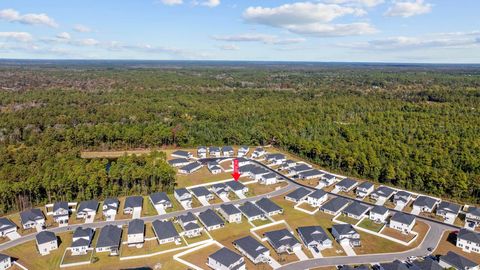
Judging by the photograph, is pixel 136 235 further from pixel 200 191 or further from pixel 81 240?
pixel 200 191

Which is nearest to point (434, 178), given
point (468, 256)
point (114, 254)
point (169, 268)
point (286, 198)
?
point (468, 256)

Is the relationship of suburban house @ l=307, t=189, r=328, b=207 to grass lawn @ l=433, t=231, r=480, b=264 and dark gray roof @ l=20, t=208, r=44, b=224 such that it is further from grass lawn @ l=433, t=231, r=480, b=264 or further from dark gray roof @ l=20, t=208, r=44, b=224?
dark gray roof @ l=20, t=208, r=44, b=224

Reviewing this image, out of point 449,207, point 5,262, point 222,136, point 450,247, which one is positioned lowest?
point 450,247

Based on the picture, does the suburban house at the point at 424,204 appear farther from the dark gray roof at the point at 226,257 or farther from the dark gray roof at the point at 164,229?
the dark gray roof at the point at 164,229

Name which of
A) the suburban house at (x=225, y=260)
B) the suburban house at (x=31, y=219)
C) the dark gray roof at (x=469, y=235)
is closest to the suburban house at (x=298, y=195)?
the suburban house at (x=225, y=260)

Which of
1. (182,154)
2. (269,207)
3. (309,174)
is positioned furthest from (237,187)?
(182,154)

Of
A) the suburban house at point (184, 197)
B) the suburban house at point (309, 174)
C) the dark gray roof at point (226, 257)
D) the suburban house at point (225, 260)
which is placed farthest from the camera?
the suburban house at point (309, 174)

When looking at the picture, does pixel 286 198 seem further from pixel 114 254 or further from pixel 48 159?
pixel 48 159
